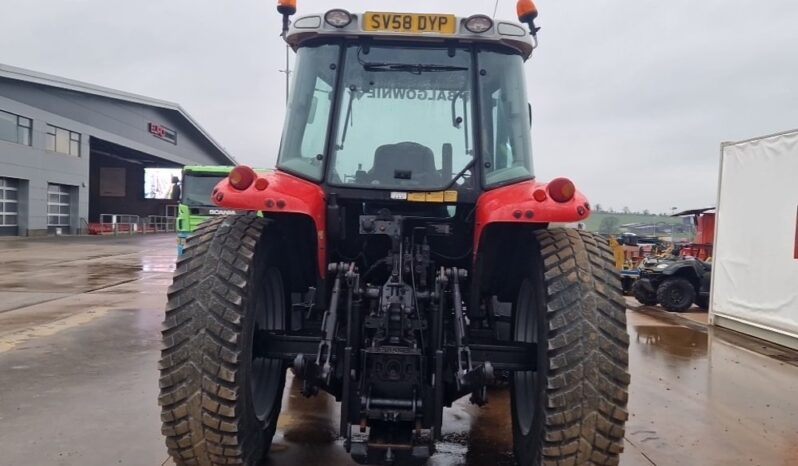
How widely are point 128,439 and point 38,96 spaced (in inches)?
1279

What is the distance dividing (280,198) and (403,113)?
3.39 feet

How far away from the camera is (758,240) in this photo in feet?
30.5

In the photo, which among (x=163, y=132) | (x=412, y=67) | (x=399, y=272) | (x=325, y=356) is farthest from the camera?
(x=163, y=132)

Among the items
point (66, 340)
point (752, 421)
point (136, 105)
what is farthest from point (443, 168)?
point (136, 105)

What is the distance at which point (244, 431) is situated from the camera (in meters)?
3.16

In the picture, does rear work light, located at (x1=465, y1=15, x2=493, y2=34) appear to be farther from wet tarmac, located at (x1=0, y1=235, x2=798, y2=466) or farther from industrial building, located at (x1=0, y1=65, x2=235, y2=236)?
industrial building, located at (x1=0, y1=65, x2=235, y2=236)

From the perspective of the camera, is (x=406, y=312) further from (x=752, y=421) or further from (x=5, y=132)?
(x=5, y=132)

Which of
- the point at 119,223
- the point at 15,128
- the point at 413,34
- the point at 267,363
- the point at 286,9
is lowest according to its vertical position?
the point at 119,223

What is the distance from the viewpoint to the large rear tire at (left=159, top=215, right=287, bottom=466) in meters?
2.98

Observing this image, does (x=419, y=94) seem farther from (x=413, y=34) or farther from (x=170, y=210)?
(x=170, y=210)

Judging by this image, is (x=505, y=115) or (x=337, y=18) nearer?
(x=337, y=18)

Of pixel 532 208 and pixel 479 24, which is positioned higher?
pixel 479 24

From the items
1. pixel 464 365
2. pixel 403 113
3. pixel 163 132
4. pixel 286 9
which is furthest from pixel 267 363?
pixel 163 132

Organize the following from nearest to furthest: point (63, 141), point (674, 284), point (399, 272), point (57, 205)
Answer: point (399, 272)
point (674, 284)
point (63, 141)
point (57, 205)
